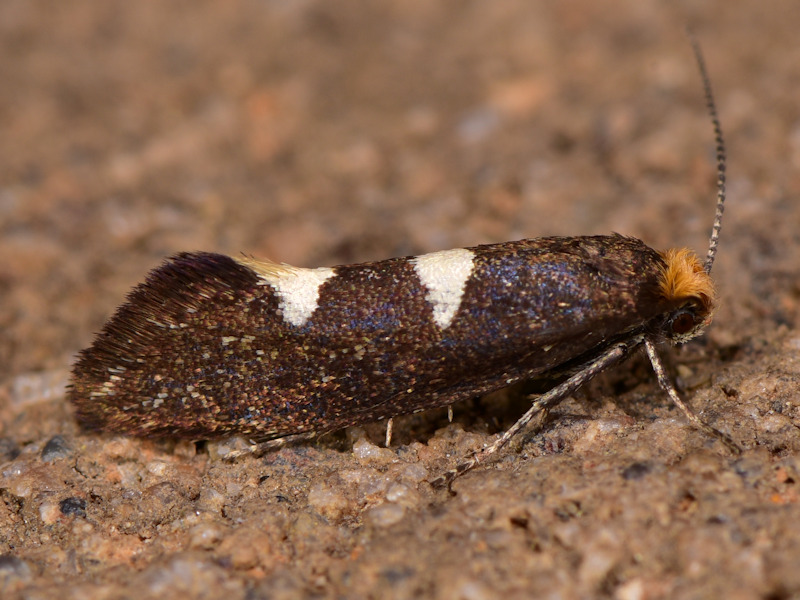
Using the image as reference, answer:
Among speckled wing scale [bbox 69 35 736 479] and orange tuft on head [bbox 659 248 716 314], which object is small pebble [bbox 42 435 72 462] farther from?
orange tuft on head [bbox 659 248 716 314]

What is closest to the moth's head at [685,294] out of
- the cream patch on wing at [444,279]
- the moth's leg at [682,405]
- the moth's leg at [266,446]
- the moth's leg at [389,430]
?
the moth's leg at [682,405]

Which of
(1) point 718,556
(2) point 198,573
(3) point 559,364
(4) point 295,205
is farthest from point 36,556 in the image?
(4) point 295,205

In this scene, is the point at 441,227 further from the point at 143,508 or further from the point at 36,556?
the point at 36,556

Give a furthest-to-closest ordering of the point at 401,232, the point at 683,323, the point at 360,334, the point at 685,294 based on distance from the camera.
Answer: the point at 401,232, the point at 683,323, the point at 685,294, the point at 360,334

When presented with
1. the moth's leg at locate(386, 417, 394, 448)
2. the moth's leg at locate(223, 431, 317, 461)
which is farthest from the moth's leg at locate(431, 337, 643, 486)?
the moth's leg at locate(223, 431, 317, 461)

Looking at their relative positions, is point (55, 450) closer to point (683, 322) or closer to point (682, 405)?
point (682, 405)

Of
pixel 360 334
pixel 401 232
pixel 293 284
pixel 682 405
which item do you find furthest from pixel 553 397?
pixel 401 232
